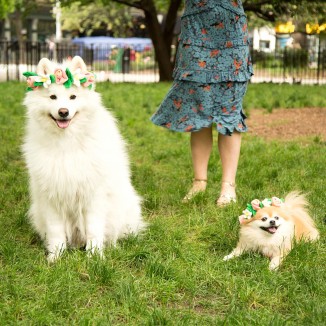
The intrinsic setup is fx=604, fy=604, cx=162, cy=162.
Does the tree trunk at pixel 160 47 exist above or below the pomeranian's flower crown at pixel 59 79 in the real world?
above

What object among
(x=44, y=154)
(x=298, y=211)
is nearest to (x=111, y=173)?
(x=44, y=154)

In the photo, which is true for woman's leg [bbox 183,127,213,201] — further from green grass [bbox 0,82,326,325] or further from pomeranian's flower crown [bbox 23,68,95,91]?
pomeranian's flower crown [bbox 23,68,95,91]

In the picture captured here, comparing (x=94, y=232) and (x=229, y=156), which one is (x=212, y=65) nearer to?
(x=229, y=156)

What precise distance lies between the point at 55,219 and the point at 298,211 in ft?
5.10

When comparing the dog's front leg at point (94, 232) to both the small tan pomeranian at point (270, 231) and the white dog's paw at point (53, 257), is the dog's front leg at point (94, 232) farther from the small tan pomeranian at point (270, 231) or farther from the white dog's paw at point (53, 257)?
the small tan pomeranian at point (270, 231)

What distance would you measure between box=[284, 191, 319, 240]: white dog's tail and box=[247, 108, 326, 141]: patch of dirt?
4.16 meters

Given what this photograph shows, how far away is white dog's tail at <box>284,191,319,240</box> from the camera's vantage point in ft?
12.5

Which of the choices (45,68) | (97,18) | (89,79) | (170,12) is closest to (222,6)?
(89,79)

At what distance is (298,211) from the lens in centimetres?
391

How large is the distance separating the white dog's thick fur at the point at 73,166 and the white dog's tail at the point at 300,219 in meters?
1.10

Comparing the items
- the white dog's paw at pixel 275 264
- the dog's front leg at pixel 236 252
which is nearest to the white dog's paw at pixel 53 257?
the dog's front leg at pixel 236 252

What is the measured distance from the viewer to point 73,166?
3.62 meters

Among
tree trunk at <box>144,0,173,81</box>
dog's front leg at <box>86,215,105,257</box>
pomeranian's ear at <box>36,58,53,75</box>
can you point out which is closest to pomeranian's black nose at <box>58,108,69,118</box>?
pomeranian's ear at <box>36,58,53,75</box>

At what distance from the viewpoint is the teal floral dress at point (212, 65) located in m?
4.79
